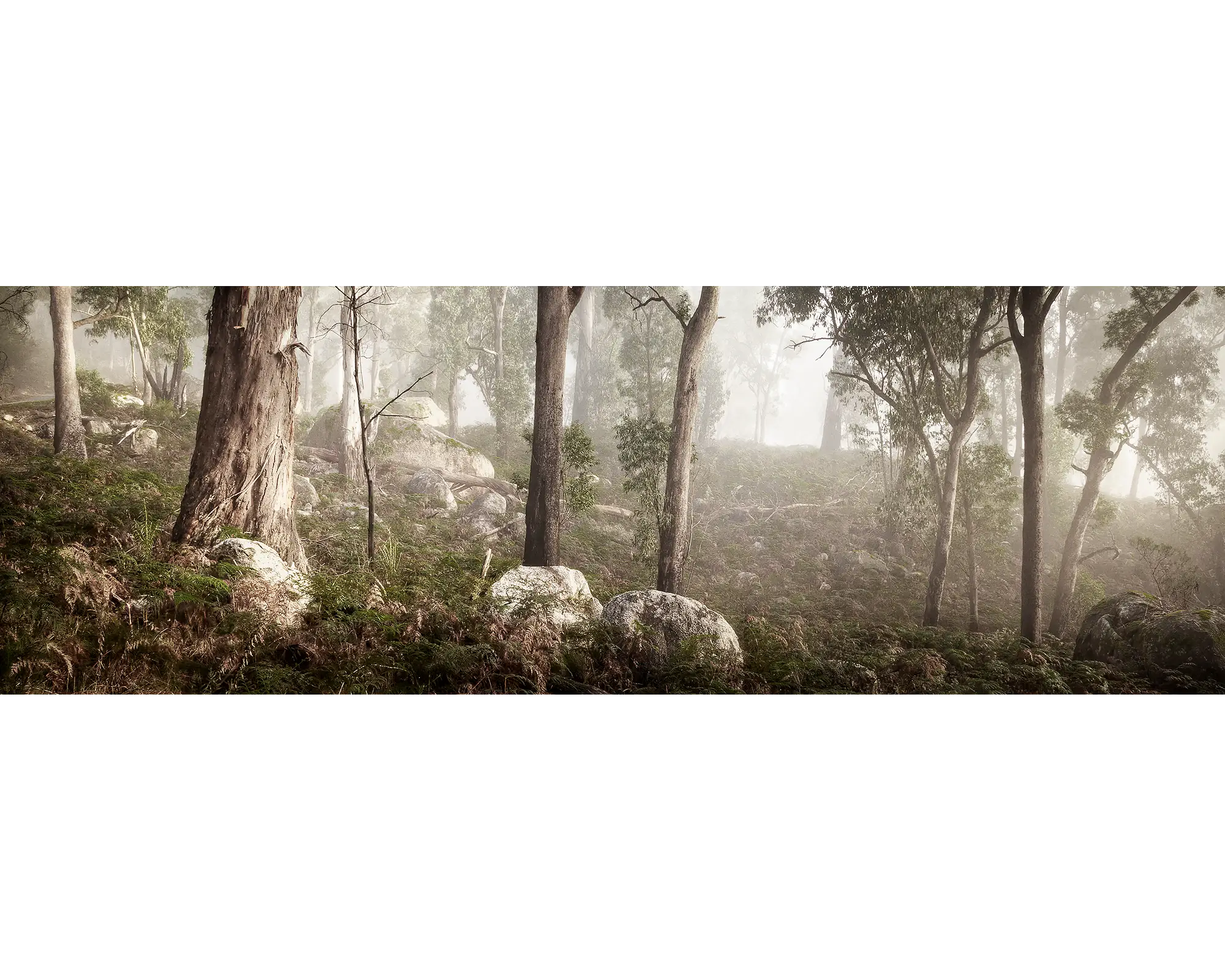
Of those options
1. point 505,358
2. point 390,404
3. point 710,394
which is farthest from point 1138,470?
point 390,404

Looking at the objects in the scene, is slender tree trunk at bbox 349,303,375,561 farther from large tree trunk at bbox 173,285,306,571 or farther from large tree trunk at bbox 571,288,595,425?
large tree trunk at bbox 571,288,595,425

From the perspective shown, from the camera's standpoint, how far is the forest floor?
412 centimetres

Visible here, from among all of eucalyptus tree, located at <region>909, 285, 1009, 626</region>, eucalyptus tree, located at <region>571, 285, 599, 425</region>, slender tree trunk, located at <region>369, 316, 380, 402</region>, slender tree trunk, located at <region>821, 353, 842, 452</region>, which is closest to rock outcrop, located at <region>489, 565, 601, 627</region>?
eucalyptus tree, located at <region>571, 285, 599, 425</region>

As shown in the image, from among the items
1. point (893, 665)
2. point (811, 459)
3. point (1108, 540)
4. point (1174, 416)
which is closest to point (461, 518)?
point (811, 459)

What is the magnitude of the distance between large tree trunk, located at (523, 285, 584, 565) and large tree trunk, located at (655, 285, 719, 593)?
2.67 ft

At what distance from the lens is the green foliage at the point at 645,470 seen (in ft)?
15.5

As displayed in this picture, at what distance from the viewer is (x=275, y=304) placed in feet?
14.8

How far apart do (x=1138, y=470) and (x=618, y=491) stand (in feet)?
12.3

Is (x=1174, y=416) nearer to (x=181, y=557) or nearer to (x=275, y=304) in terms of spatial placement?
(x=275, y=304)

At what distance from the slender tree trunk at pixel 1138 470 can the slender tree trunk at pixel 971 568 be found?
111cm

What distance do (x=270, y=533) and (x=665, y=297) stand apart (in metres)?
3.30

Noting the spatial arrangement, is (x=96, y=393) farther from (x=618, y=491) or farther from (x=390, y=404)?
(x=618, y=491)

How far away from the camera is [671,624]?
4.47m

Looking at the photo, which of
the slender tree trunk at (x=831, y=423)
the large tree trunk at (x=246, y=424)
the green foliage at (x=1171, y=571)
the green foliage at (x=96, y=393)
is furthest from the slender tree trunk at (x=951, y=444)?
the green foliage at (x=96, y=393)
